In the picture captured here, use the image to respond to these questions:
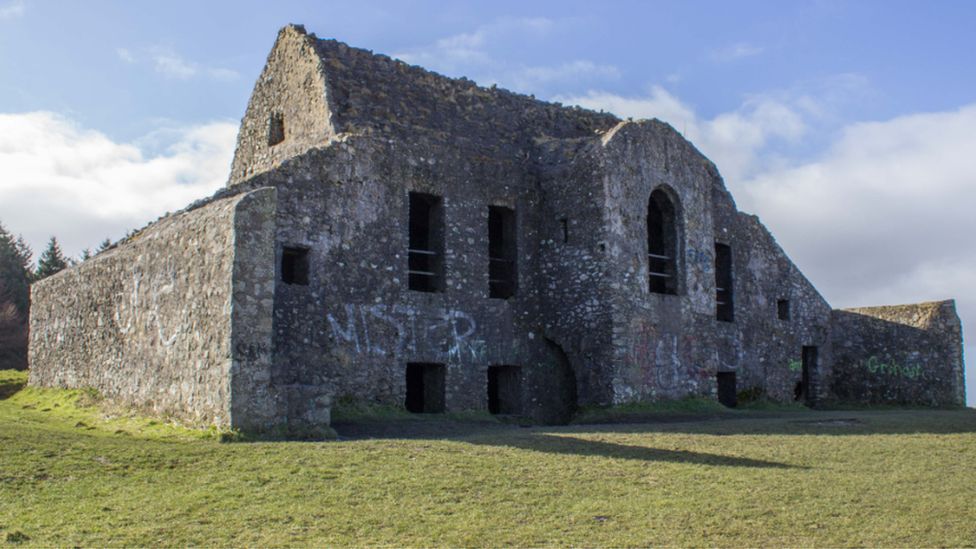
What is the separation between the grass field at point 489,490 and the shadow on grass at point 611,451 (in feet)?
0.13

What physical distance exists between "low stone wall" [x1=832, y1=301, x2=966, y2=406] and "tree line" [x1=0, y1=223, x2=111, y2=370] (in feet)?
88.9

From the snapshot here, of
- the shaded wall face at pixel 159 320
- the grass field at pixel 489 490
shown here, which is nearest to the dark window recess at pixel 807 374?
the grass field at pixel 489 490

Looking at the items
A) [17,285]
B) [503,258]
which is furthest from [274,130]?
[17,285]

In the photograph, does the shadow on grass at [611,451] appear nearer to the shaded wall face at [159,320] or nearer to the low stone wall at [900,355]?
the shaded wall face at [159,320]

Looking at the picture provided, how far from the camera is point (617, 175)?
66.5 ft

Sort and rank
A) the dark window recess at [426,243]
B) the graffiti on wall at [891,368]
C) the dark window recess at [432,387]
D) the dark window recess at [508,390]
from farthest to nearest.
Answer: the graffiti on wall at [891,368] → the dark window recess at [508,390] → the dark window recess at [426,243] → the dark window recess at [432,387]

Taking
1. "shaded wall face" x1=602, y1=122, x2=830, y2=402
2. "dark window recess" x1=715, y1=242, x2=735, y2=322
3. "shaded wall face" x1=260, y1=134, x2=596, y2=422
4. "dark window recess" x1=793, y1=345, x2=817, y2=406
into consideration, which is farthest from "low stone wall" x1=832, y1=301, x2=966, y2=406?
"shaded wall face" x1=260, y1=134, x2=596, y2=422

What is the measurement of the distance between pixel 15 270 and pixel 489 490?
39.7m

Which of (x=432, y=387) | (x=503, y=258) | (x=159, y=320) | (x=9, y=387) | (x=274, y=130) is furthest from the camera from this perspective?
(x=9, y=387)

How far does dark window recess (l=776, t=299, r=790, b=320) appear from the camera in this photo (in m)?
26.1

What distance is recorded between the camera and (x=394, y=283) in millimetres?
18250

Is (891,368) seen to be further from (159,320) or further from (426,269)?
(159,320)

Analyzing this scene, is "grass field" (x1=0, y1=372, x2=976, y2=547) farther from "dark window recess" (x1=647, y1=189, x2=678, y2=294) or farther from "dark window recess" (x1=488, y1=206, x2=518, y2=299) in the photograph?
"dark window recess" (x1=647, y1=189, x2=678, y2=294)

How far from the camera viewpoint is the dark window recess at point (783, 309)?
26.1 metres
